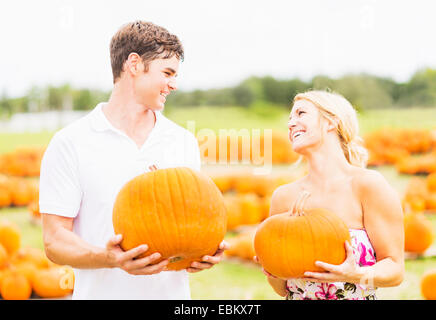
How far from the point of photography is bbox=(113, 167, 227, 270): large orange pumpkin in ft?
4.13

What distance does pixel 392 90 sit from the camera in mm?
4543

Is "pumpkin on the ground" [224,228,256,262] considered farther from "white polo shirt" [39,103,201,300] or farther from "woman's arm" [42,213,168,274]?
"woman's arm" [42,213,168,274]

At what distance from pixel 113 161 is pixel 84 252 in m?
0.28

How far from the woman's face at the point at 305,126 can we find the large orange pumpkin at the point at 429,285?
1407 mm

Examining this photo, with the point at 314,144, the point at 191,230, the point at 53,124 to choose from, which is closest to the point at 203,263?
the point at 191,230

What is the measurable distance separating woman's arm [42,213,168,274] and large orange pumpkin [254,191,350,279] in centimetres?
29

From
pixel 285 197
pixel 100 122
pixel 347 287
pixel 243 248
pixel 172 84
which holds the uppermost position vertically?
pixel 172 84

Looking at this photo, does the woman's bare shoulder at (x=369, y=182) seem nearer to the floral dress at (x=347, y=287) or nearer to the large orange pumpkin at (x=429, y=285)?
the floral dress at (x=347, y=287)

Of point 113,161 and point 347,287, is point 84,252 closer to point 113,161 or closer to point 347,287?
point 113,161

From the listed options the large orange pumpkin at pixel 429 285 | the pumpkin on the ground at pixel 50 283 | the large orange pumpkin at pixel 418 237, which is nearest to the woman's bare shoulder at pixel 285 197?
the large orange pumpkin at pixel 429 285

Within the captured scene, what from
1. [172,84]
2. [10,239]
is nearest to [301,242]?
[172,84]

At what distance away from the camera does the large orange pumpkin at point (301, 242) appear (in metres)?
1.29

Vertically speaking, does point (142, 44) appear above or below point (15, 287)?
above

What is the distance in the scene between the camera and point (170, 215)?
4.16 feet
